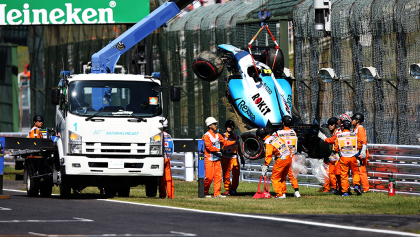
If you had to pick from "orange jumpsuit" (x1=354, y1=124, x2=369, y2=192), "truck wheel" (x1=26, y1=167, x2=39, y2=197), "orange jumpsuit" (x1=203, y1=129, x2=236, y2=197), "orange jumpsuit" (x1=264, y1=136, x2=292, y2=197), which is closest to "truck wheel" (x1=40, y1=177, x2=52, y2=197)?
"truck wheel" (x1=26, y1=167, x2=39, y2=197)

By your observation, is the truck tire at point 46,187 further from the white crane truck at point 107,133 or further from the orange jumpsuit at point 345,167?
the orange jumpsuit at point 345,167

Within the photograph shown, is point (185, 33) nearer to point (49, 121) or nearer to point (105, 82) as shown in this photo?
point (49, 121)

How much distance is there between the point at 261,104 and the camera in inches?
658

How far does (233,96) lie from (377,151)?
11.4ft

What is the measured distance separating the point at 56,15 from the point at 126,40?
7.29 meters

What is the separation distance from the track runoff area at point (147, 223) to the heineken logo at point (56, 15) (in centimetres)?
1265

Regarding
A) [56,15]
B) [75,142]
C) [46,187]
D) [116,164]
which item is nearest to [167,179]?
[116,164]

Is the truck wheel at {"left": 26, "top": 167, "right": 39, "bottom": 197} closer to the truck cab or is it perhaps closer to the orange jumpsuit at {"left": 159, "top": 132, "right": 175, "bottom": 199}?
the truck cab

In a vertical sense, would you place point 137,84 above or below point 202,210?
above

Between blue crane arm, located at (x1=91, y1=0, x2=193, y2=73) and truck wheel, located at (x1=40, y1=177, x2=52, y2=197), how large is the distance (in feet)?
9.01

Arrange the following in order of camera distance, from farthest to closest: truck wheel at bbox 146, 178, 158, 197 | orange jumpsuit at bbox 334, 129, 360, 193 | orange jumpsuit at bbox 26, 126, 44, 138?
orange jumpsuit at bbox 26, 126, 44, 138 < orange jumpsuit at bbox 334, 129, 360, 193 < truck wheel at bbox 146, 178, 158, 197

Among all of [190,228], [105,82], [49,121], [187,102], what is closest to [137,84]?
[105,82]

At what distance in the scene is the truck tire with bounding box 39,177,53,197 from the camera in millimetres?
15078

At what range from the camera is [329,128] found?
53.1ft
